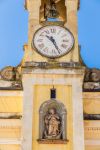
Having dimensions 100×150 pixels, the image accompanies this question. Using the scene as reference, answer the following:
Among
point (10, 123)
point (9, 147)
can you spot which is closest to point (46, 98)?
point (10, 123)

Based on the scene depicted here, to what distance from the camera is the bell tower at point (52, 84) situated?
1831cm

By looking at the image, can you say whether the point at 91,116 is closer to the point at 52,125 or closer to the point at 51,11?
the point at 52,125

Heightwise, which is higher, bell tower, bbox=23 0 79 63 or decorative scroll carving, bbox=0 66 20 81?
bell tower, bbox=23 0 79 63

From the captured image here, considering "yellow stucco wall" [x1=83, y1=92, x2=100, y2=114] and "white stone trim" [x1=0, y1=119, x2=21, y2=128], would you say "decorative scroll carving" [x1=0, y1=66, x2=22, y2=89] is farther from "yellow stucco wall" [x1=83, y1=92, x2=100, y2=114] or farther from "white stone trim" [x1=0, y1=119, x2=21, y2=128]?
"yellow stucco wall" [x1=83, y1=92, x2=100, y2=114]

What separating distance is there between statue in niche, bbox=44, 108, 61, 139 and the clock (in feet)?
8.11

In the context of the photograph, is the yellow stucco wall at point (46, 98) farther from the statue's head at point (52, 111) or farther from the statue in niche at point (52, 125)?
the statue's head at point (52, 111)

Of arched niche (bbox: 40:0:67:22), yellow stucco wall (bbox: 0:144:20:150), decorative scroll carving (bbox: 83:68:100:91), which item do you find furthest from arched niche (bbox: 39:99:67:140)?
arched niche (bbox: 40:0:67:22)

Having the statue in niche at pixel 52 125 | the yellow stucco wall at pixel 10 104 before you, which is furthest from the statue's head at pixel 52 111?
the yellow stucco wall at pixel 10 104

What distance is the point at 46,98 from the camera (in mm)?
18969

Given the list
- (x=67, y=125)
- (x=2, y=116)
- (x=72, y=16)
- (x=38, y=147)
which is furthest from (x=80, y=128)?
(x=72, y=16)

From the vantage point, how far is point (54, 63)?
19594mm

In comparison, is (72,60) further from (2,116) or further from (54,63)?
(2,116)

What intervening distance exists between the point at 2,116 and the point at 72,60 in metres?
3.46

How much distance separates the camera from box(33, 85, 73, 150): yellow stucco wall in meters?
18.1
